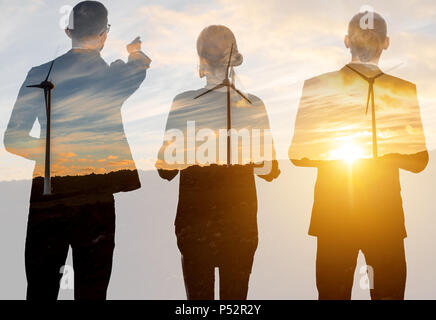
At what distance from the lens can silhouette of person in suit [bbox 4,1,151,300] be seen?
7426 mm

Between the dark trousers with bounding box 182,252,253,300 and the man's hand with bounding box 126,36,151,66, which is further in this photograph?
the dark trousers with bounding box 182,252,253,300

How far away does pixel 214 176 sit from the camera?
7.68 m

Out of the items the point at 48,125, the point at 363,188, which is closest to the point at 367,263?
the point at 363,188

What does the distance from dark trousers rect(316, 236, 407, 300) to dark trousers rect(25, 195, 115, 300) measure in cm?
414

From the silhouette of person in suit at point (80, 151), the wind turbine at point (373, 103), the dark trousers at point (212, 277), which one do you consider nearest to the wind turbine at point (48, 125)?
the silhouette of person in suit at point (80, 151)

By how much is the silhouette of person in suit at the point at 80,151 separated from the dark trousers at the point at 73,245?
17 mm

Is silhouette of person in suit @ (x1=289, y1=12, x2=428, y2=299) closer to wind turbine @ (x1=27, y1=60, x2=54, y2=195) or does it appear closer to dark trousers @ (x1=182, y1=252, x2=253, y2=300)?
dark trousers @ (x1=182, y1=252, x2=253, y2=300)

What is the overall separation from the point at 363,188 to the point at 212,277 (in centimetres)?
335

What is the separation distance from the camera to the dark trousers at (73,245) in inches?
291

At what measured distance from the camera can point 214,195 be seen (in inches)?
304

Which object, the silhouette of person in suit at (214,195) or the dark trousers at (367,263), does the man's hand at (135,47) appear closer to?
the silhouette of person in suit at (214,195)

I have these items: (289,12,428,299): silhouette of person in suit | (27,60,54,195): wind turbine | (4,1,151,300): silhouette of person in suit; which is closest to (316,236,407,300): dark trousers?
(289,12,428,299): silhouette of person in suit
